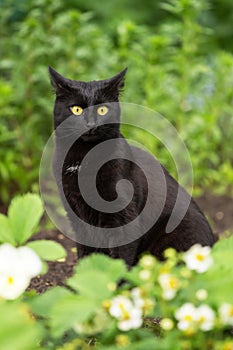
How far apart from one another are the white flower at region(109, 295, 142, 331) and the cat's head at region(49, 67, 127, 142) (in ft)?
5.57

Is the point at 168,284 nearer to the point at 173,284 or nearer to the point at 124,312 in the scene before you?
the point at 173,284

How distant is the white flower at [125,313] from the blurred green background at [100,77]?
3328 mm

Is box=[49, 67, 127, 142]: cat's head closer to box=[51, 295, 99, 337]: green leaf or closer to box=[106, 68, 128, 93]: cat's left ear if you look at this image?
box=[106, 68, 128, 93]: cat's left ear

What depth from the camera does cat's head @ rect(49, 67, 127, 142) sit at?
3.14 m

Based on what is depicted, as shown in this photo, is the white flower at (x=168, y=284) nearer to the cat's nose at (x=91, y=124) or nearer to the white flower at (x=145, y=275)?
the white flower at (x=145, y=275)

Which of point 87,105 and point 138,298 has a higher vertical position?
point 87,105

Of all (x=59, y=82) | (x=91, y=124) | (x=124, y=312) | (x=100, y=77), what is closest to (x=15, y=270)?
(x=124, y=312)

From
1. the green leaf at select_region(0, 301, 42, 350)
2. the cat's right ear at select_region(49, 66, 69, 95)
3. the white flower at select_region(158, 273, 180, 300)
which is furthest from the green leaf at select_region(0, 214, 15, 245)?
the cat's right ear at select_region(49, 66, 69, 95)

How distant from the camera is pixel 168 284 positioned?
148cm

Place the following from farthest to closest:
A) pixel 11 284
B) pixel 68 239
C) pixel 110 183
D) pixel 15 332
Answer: pixel 68 239, pixel 110 183, pixel 11 284, pixel 15 332

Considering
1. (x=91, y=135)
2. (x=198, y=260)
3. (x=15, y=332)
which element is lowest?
(x=15, y=332)

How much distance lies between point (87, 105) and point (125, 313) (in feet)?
5.87

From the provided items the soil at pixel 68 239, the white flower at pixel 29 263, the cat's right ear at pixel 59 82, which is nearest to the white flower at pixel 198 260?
the white flower at pixel 29 263

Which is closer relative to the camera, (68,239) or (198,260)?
(198,260)
